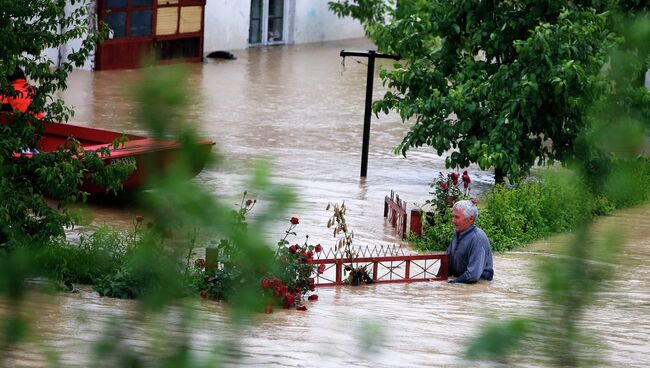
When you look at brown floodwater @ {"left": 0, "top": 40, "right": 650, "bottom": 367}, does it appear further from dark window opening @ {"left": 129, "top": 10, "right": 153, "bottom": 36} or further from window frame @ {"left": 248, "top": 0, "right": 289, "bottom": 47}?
dark window opening @ {"left": 129, "top": 10, "right": 153, "bottom": 36}

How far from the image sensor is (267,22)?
3609 centimetres

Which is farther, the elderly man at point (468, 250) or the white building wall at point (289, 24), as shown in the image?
the white building wall at point (289, 24)

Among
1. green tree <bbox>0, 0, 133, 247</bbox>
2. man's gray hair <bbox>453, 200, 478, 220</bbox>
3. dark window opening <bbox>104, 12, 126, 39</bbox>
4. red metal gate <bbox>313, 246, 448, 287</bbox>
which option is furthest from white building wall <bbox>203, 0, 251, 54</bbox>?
green tree <bbox>0, 0, 133, 247</bbox>

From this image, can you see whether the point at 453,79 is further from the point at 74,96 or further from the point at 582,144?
Result: the point at 582,144

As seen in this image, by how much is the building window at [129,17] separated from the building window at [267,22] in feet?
19.1

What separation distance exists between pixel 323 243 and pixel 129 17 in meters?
16.7

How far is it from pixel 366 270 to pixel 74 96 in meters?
13.8

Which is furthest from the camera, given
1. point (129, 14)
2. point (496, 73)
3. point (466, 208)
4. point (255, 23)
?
point (255, 23)

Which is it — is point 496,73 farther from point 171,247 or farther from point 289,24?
point 289,24

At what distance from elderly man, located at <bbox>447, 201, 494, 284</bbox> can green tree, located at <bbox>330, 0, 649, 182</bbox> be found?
323cm

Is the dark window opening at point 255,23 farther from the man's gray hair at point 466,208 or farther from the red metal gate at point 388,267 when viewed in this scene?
the man's gray hair at point 466,208

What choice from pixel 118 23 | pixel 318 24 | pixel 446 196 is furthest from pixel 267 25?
pixel 446 196

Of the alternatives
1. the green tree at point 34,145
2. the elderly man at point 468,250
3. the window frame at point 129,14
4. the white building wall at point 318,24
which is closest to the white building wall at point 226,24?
the white building wall at point 318,24

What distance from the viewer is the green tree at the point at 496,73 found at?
1571 centimetres
